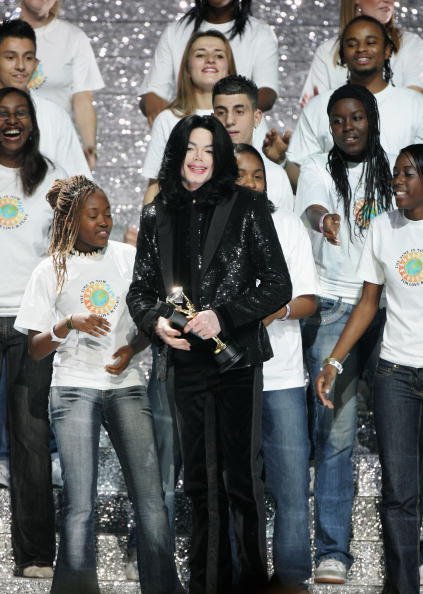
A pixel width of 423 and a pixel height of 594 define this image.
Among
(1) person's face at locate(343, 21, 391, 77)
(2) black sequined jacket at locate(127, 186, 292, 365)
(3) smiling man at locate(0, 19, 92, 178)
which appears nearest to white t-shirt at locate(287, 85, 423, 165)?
(1) person's face at locate(343, 21, 391, 77)

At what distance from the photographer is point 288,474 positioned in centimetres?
474

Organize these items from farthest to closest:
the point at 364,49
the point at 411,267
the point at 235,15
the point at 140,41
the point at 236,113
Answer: the point at 140,41
the point at 235,15
the point at 364,49
the point at 236,113
the point at 411,267

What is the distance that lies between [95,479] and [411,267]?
1.37 m

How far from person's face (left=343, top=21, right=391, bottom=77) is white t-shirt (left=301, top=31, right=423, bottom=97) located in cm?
34

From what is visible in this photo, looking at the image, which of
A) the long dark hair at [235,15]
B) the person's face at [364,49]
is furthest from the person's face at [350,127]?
the long dark hair at [235,15]

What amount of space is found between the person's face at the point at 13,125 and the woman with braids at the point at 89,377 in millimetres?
450

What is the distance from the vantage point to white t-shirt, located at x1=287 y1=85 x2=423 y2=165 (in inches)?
218

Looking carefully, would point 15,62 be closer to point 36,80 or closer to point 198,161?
Answer: point 36,80

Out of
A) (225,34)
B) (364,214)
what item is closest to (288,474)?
(364,214)

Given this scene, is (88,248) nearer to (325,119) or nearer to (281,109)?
(325,119)

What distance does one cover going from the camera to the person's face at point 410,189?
4.73 meters

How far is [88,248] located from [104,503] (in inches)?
40.4

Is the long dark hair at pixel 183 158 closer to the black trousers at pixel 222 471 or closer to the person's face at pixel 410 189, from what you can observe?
the black trousers at pixel 222 471

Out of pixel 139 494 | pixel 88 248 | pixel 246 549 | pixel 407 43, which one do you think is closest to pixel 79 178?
pixel 88 248
